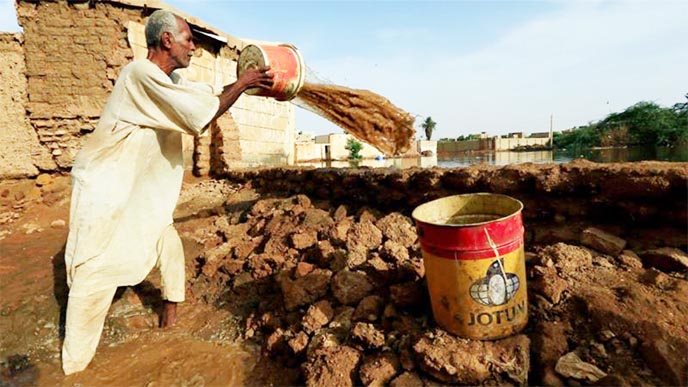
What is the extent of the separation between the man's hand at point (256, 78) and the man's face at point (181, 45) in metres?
0.38

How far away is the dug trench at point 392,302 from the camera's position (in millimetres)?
1673

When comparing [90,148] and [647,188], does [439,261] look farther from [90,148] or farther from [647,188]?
[90,148]

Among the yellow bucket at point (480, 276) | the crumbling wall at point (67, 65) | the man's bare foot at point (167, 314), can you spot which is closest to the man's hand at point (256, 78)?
the yellow bucket at point (480, 276)

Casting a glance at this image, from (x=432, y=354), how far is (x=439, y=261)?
0.43 meters

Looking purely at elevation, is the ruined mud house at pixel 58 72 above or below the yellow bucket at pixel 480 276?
above

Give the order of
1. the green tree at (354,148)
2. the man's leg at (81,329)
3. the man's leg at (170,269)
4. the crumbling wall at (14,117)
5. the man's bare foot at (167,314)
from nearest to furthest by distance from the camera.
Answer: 1. the man's leg at (81,329)
2. the man's leg at (170,269)
3. the man's bare foot at (167,314)
4. the crumbling wall at (14,117)
5. the green tree at (354,148)

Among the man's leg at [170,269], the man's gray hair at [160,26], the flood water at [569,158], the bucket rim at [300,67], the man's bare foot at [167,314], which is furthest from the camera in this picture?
the flood water at [569,158]

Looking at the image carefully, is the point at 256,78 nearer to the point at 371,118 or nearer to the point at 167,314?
the point at 371,118

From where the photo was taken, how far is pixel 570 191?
250cm

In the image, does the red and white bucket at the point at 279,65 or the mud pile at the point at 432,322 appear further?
the red and white bucket at the point at 279,65

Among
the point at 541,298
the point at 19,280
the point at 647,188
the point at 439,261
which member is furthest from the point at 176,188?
the point at 647,188

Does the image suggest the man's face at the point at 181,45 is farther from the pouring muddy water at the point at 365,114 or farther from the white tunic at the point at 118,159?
the pouring muddy water at the point at 365,114

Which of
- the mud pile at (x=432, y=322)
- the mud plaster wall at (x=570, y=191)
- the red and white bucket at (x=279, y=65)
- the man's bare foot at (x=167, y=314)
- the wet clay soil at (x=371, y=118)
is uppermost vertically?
the red and white bucket at (x=279, y=65)

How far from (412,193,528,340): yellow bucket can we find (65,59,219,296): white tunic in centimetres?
158
